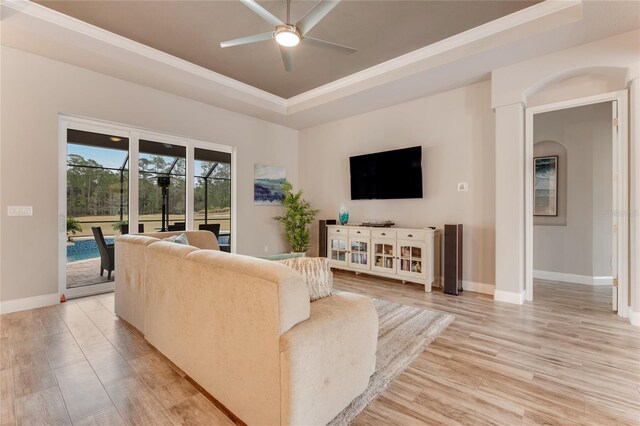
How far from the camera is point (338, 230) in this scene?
516cm

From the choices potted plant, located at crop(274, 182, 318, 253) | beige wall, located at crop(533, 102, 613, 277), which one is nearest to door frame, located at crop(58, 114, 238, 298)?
potted plant, located at crop(274, 182, 318, 253)

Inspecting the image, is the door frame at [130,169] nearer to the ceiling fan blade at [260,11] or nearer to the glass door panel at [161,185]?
the glass door panel at [161,185]

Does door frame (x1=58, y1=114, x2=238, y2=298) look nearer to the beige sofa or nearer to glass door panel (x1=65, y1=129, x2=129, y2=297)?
glass door panel (x1=65, y1=129, x2=129, y2=297)

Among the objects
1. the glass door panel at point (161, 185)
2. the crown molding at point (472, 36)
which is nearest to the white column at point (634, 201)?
the crown molding at point (472, 36)

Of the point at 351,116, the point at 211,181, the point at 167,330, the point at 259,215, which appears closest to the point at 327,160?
the point at 351,116

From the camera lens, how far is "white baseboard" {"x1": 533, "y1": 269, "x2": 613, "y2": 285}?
4.32 metres

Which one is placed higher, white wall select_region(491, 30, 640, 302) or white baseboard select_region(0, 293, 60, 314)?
white wall select_region(491, 30, 640, 302)

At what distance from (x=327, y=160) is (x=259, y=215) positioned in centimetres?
177

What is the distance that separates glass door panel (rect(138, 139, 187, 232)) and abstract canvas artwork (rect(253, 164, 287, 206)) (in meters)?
1.36

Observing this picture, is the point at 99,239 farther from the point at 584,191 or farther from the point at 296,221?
the point at 584,191

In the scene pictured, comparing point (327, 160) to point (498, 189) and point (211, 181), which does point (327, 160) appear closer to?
point (211, 181)

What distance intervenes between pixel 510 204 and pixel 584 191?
193 centimetres

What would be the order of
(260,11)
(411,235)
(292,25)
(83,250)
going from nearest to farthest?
(260,11) → (292,25) → (83,250) → (411,235)

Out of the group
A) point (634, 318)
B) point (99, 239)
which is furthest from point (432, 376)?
Answer: point (99, 239)
